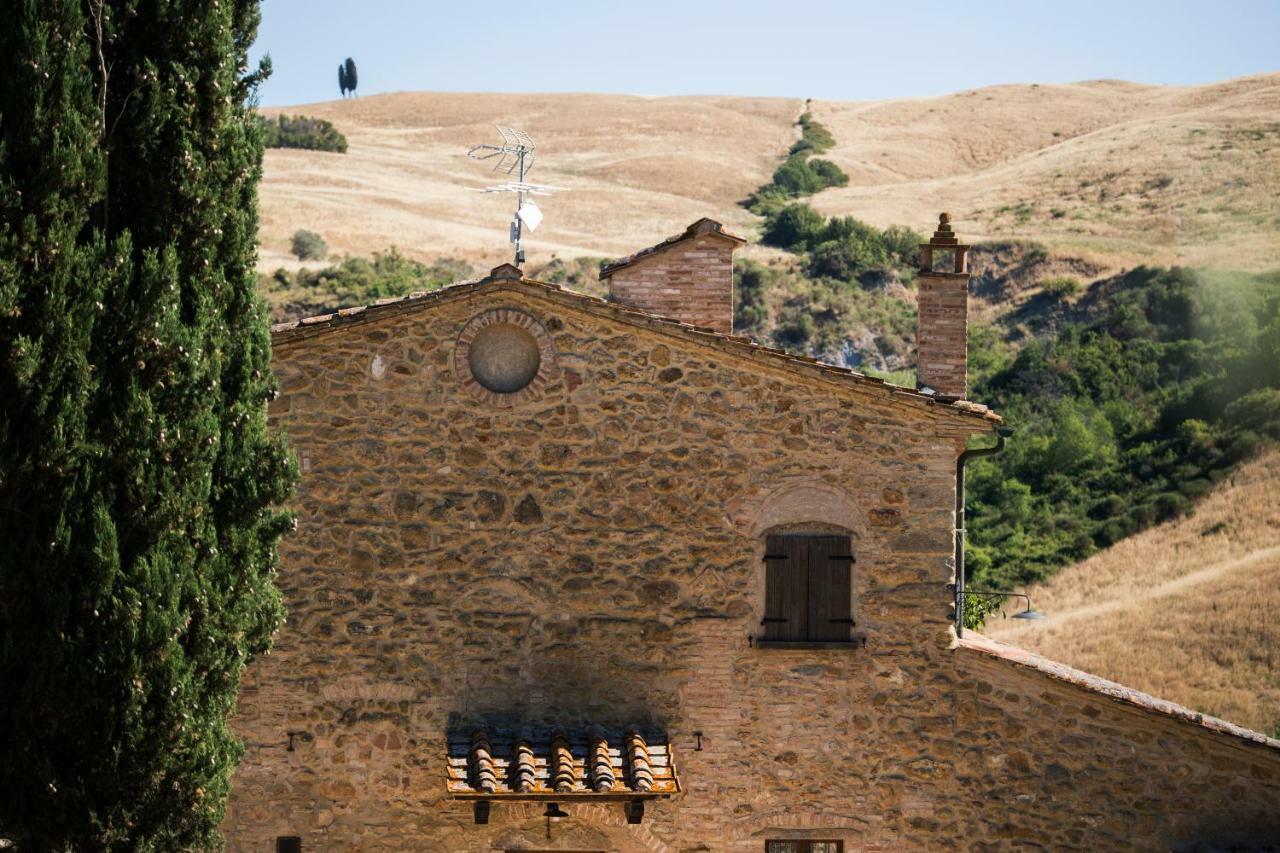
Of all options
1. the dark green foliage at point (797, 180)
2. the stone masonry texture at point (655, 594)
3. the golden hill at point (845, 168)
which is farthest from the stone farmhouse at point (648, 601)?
the dark green foliage at point (797, 180)

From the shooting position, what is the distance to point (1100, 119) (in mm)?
77312

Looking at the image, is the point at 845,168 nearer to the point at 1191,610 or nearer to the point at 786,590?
the point at 1191,610

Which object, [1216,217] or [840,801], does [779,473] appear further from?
[1216,217]

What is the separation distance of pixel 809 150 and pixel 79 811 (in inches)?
2676

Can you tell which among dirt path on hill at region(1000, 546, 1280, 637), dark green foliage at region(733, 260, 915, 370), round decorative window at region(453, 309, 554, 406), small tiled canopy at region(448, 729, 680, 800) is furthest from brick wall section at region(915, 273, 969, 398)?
dark green foliage at region(733, 260, 915, 370)

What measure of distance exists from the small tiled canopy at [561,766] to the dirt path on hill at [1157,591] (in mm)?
17478

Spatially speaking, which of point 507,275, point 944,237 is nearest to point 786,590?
point 507,275

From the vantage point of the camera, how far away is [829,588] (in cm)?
1258

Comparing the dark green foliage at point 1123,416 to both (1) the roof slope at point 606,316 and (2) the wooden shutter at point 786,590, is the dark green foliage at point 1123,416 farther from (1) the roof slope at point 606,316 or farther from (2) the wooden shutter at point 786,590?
(1) the roof slope at point 606,316

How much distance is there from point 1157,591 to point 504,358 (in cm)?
1975

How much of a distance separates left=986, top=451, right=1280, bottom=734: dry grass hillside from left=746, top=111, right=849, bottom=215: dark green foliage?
31062mm

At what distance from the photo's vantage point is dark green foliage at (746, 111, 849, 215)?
2530 inches

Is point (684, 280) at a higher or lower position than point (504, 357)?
higher

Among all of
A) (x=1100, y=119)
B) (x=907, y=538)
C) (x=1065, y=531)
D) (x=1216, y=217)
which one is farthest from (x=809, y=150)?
(x=907, y=538)
